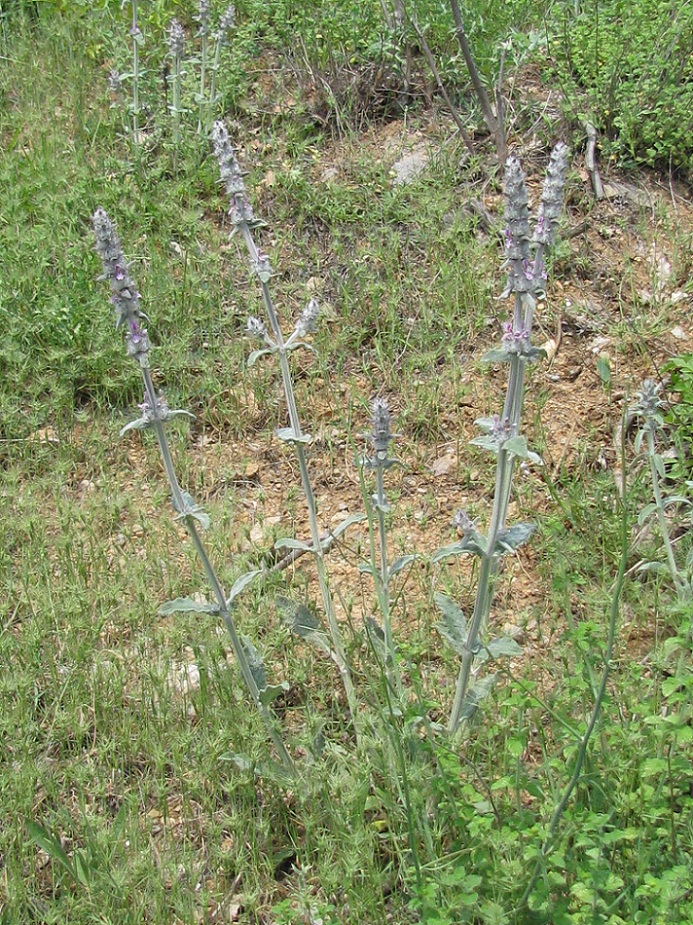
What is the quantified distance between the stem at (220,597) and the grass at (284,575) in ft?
0.22

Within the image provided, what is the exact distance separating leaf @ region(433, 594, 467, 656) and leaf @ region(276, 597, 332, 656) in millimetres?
479

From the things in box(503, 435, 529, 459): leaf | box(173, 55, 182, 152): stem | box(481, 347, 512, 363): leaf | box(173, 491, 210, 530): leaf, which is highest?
box(173, 55, 182, 152): stem

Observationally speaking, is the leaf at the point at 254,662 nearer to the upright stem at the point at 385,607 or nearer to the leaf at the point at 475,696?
the upright stem at the point at 385,607

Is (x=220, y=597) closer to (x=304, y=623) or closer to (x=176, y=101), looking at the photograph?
(x=304, y=623)

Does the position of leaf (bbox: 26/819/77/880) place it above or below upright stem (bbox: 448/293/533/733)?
below

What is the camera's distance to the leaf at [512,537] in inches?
96.2

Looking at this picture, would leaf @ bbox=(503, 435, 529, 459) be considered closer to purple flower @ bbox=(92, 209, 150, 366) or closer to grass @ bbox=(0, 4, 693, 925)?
grass @ bbox=(0, 4, 693, 925)

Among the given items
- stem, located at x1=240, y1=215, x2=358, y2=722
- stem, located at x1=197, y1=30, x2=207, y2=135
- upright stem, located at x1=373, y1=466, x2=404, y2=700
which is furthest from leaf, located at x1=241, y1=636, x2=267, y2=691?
stem, located at x1=197, y1=30, x2=207, y2=135

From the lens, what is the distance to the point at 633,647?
3.15 meters

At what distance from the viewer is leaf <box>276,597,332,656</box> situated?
3.05 m

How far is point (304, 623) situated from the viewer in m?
3.09

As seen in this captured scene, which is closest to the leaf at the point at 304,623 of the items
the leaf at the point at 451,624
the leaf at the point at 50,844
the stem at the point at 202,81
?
the leaf at the point at 451,624

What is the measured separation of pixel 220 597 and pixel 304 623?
0.50 m

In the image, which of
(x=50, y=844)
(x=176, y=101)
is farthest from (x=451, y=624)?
(x=176, y=101)
